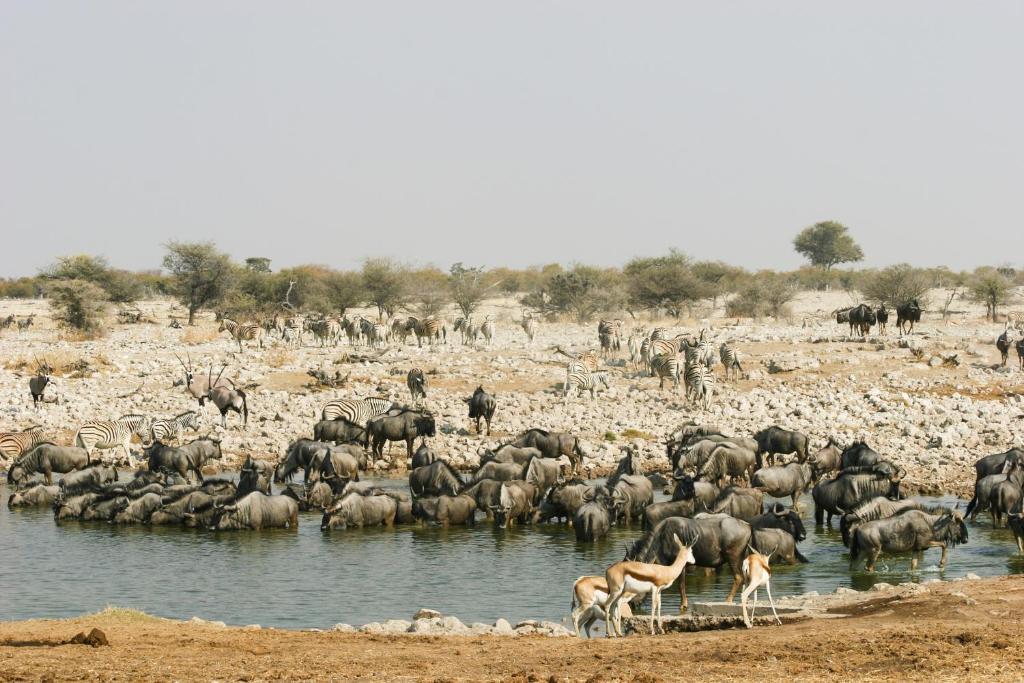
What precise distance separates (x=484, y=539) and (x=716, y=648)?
8137 mm

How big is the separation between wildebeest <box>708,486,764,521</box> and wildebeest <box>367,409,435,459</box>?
344 inches

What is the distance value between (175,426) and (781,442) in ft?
43.1

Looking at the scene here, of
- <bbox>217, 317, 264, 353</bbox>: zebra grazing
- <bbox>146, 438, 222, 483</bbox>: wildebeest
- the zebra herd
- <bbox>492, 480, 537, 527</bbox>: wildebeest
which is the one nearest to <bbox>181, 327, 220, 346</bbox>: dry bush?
<bbox>217, 317, 264, 353</bbox>: zebra grazing

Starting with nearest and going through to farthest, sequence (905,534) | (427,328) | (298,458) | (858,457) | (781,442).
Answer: (905,534)
(858,457)
(781,442)
(298,458)
(427,328)

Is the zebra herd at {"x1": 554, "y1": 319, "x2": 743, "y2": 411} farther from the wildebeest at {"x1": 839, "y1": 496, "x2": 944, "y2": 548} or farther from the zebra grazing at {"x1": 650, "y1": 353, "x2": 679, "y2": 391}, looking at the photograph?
A: the wildebeest at {"x1": 839, "y1": 496, "x2": 944, "y2": 548}

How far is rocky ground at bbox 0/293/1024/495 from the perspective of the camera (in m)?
24.9

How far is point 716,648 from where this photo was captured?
33.7 feet

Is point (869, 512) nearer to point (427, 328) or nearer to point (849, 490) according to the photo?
point (849, 490)

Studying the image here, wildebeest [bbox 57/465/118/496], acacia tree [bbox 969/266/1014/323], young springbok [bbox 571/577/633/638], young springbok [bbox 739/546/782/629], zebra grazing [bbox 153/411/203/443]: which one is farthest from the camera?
acacia tree [bbox 969/266/1014/323]

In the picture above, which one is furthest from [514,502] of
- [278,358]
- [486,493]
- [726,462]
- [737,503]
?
[278,358]

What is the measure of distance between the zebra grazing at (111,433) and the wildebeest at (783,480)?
42.6 feet

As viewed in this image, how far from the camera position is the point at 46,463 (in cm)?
2247

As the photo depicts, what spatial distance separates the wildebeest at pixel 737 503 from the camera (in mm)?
16922

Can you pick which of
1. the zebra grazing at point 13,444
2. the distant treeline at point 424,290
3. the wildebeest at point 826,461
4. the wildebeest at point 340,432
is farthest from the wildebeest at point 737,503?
the distant treeline at point 424,290
